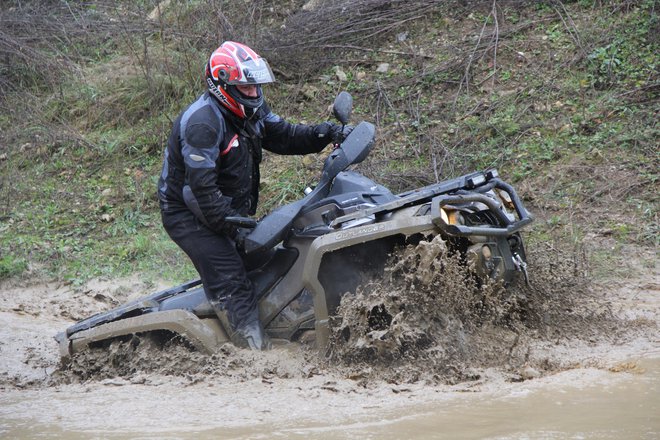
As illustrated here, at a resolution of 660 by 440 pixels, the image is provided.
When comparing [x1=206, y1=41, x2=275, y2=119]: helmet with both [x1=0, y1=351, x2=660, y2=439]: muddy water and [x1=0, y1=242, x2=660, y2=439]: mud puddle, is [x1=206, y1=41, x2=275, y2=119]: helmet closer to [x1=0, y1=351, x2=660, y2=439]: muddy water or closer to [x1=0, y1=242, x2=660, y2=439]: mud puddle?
[x1=0, y1=242, x2=660, y2=439]: mud puddle

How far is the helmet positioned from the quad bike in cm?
54

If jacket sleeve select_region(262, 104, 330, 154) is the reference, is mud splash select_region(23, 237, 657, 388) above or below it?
below

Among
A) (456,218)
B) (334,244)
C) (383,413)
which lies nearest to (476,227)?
(456,218)

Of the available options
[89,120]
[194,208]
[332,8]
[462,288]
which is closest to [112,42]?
[89,120]

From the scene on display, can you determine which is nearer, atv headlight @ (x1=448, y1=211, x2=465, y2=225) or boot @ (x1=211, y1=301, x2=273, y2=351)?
atv headlight @ (x1=448, y1=211, x2=465, y2=225)

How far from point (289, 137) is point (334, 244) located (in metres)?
1.40

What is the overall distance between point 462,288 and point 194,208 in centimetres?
176

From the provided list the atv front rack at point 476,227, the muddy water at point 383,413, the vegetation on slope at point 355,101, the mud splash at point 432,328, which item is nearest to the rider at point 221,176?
the muddy water at point 383,413

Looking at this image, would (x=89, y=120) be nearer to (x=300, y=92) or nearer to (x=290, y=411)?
(x=300, y=92)

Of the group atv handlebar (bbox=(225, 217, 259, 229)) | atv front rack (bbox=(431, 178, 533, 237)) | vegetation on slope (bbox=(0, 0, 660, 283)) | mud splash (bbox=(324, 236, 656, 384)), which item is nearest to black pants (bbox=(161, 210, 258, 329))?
atv handlebar (bbox=(225, 217, 259, 229))

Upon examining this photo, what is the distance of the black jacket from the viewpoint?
5469 millimetres

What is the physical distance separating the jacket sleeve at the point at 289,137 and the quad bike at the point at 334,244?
1.86 feet

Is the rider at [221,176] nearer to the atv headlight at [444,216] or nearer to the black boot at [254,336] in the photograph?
the black boot at [254,336]

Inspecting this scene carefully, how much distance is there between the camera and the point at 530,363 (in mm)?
5074
